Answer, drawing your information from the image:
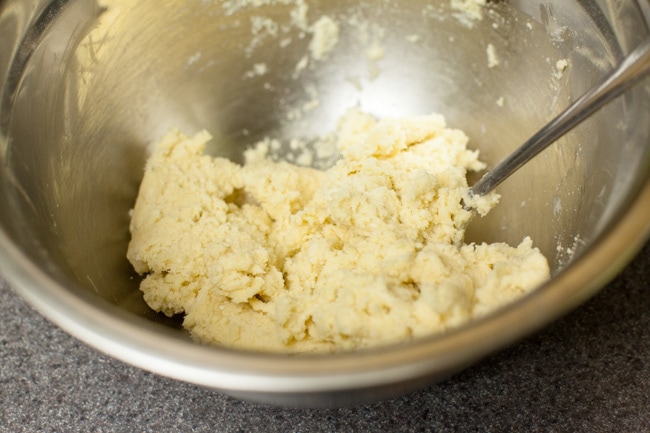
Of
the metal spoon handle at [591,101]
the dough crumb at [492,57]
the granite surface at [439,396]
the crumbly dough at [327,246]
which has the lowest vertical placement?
the granite surface at [439,396]

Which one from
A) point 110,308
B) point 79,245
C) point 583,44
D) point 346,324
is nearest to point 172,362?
point 110,308

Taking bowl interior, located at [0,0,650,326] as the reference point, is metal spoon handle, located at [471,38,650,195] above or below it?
above

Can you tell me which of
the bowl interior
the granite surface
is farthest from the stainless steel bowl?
the granite surface

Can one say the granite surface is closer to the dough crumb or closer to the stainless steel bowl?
the stainless steel bowl

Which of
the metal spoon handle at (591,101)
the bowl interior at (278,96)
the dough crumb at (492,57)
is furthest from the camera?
the dough crumb at (492,57)

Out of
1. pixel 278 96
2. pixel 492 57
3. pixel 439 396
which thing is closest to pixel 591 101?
pixel 492 57

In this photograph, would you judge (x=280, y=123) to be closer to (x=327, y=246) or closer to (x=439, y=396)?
(x=327, y=246)

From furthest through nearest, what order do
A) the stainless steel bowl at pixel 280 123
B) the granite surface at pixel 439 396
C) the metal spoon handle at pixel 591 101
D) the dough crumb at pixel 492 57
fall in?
the dough crumb at pixel 492 57 → the granite surface at pixel 439 396 → the metal spoon handle at pixel 591 101 → the stainless steel bowl at pixel 280 123

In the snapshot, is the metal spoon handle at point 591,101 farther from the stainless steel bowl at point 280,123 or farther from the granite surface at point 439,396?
the granite surface at point 439,396

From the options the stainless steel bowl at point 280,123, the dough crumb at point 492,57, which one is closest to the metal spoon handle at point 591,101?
the stainless steel bowl at point 280,123
